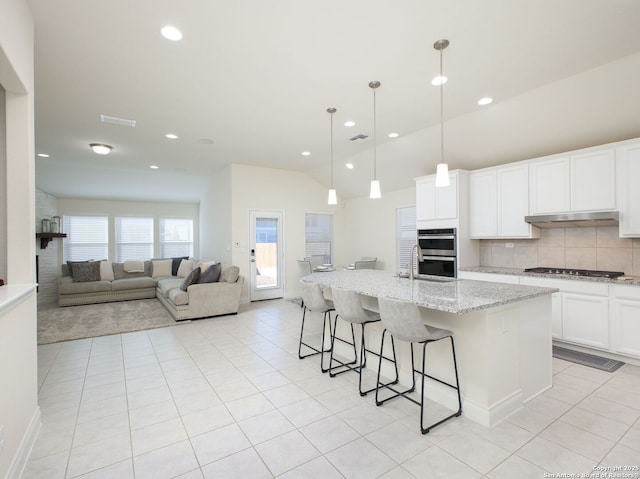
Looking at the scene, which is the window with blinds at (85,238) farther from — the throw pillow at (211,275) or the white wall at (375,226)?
the white wall at (375,226)

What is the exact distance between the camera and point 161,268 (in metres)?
7.98

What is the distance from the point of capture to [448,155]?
16.0 feet

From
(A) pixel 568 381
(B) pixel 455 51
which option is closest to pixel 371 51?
(B) pixel 455 51

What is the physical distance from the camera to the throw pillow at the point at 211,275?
18.0 ft

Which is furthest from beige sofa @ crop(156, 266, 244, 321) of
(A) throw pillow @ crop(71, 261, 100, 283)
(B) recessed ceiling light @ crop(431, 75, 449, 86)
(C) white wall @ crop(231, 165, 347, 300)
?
(B) recessed ceiling light @ crop(431, 75, 449, 86)

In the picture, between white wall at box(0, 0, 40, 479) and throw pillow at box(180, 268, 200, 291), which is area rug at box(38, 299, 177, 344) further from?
white wall at box(0, 0, 40, 479)

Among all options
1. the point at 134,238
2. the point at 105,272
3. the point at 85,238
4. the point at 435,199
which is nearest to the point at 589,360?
the point at 435,199

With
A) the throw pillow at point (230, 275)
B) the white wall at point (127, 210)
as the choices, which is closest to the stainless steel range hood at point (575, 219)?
the throw pillow at point (230, 275)

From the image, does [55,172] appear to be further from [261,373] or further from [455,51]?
[455,51]

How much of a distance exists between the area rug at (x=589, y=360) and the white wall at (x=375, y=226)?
345cm

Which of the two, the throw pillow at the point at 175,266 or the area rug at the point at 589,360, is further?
the throw pillow at the point at 175,266

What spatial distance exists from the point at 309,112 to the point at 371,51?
1388mm

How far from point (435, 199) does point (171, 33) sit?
4.05 metres

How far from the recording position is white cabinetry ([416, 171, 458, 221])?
474 cm
